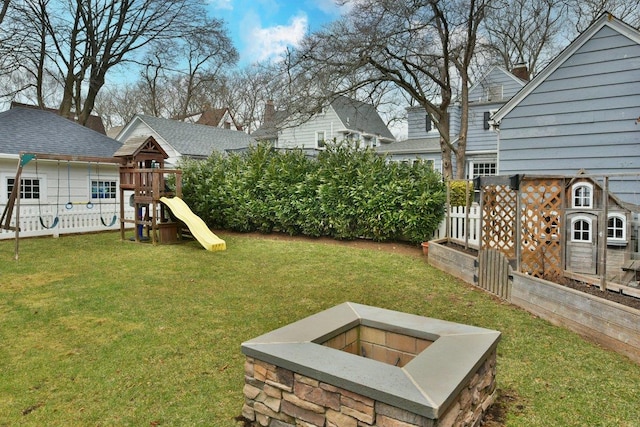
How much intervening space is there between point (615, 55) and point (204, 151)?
55.9 feet

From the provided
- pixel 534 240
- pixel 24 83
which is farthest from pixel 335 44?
pixel 24 83

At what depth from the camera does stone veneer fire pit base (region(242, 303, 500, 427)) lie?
6.73ft

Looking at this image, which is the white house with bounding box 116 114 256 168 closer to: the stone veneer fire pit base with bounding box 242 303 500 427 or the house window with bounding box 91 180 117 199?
the house window with bounding box 91 180 117 199

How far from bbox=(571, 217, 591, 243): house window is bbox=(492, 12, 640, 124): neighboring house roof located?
251 cm

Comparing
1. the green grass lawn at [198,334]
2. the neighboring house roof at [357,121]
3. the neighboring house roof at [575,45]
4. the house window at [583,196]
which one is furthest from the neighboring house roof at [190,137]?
the house window at [583,196]

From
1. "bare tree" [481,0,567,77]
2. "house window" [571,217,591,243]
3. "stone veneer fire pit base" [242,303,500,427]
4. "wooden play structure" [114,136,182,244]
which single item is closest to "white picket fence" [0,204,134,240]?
"wooden play structure" [114,136,182,244]

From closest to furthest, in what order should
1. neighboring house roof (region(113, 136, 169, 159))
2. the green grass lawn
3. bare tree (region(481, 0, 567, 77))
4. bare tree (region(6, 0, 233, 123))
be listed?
the green grass lawn
neighboring house roof (region(113, 136, 169, 159))
bare tree (region(6, 0, 233, 123))
bare tree (region(481, 0, 567, 77))

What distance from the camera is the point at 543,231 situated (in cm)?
528

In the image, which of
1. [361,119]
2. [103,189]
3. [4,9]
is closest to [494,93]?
[361,119]

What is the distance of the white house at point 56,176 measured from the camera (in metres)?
11.3

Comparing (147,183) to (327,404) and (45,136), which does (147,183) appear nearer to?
(45,136)

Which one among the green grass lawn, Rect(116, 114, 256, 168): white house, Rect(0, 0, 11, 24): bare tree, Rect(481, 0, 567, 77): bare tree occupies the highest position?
Rect(481, 0, 567, 77): bare tree

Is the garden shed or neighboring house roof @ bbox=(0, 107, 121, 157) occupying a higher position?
neighboring house roof @ bbox=(0, 107, 121, 157)

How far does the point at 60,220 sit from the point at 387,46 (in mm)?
11272
